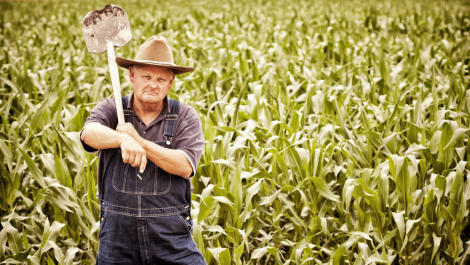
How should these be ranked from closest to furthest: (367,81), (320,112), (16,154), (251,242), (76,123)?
1. (251,242)
2. (16,154)
3. (76,123)
4. (320,112)
5. (367,81)

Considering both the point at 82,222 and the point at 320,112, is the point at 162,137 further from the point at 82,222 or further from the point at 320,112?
the point at 320,112

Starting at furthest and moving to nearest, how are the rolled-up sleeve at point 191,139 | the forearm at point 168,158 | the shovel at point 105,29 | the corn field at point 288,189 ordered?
the corn field at point 288,189, the shovel at point 105,29, the rolled-up sleeve at point 191,139, the forearm at point 168,158

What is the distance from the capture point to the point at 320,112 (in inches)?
149

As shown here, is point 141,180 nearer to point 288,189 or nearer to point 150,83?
point 150,83

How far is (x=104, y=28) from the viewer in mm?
1708

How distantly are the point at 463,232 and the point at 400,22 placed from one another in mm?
7234

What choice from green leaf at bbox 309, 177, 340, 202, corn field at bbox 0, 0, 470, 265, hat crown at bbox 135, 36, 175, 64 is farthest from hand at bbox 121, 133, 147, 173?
green leaf at bbox 309, 177, 340, 202

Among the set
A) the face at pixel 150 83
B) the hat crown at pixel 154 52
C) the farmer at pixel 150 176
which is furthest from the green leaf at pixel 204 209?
the hat crown at pixel 154 52

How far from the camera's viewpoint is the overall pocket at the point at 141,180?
61.1 inches

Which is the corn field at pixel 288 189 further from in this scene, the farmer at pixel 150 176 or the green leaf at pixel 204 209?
the farmer at pixel 150 176

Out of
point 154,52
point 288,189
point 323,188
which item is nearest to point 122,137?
point 154,52

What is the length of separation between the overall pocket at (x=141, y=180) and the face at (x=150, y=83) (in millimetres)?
245

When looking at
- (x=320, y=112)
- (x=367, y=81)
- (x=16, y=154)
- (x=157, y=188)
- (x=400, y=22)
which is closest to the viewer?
(x=157, y=188)

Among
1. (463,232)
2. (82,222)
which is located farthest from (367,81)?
(82,222)
